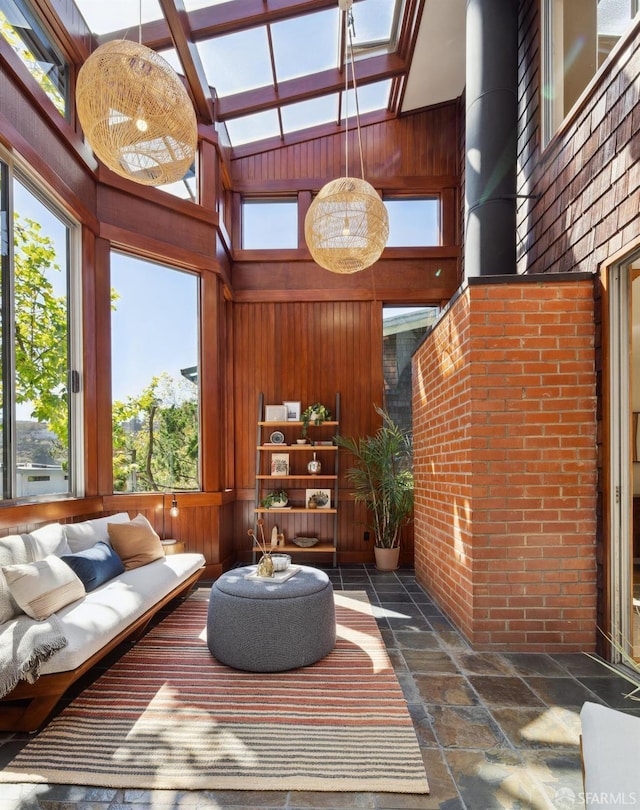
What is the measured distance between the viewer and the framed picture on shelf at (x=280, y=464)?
544 cm

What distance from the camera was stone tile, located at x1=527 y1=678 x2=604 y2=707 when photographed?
7.64 feet

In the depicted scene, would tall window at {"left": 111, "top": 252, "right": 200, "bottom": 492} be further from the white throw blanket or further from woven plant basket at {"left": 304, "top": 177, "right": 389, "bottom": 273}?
the white throw blanket

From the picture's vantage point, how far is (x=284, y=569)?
10.3 feet

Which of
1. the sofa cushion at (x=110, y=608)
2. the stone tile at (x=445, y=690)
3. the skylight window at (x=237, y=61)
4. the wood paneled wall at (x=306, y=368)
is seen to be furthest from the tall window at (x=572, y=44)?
the sofa cushion at (x=110, y=608)

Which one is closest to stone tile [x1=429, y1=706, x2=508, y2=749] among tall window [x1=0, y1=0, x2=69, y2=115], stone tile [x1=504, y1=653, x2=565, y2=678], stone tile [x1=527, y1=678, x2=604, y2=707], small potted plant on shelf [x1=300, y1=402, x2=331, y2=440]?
stone tile [x1=527, y1=678, x2=604, y2=707]

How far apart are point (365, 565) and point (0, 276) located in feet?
13.7

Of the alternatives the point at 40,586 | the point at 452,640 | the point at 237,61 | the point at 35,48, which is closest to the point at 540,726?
the point at 452,640

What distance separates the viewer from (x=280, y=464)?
5.46m

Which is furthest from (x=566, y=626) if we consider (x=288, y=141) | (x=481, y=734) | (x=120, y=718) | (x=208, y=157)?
(x=288, y=141)

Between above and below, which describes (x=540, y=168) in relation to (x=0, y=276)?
above

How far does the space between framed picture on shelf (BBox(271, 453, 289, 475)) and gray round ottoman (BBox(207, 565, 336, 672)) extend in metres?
2.60

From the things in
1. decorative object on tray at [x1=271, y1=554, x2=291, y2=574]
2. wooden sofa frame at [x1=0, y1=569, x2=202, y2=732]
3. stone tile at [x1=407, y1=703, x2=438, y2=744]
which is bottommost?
stone tile at [x1=407, y1=703, x2=438, y2=744]

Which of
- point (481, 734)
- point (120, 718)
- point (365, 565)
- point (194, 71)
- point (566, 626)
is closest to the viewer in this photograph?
point (481, 734)

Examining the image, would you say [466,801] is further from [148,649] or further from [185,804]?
[148,649]
